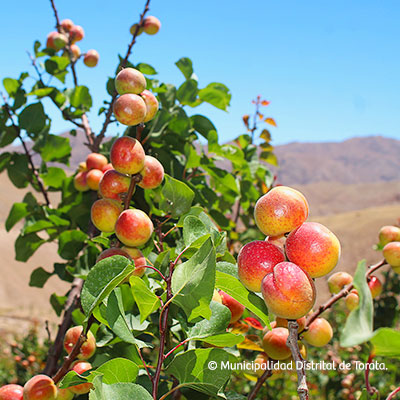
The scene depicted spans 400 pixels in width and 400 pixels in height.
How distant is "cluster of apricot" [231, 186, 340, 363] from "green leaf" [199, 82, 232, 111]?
33.3 inches

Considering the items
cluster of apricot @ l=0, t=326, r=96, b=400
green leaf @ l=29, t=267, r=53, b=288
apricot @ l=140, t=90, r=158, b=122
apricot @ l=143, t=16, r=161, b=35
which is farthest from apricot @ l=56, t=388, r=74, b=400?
apricot @ l=143, t=16, r=161, b=35

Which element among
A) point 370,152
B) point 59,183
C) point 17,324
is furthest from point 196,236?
point 370,152

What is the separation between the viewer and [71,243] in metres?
1.30

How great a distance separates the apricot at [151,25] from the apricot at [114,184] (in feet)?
3.02

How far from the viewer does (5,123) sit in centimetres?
161

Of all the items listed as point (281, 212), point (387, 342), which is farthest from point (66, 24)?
point (387, 342)

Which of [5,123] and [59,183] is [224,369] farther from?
[5,123]

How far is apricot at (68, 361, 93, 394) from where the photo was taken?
2.56 feet

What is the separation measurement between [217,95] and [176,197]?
62 centimetres

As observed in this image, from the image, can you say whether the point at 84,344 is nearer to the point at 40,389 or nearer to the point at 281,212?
the point at 40,389

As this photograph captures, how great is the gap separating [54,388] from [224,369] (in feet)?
1.18

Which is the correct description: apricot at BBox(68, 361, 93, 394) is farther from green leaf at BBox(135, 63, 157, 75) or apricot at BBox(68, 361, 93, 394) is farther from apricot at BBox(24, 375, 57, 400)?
green leaf at BBox(135, 63, 157, 75)

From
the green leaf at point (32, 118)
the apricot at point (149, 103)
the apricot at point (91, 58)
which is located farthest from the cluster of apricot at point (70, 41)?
the apricot at point (149, 103)

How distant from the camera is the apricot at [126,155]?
86cm
